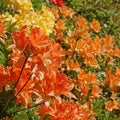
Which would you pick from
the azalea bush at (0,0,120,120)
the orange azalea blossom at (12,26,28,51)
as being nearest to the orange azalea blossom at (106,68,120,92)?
the azalea bush at (0,0,120,120)

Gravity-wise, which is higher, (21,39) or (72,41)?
(21,39)

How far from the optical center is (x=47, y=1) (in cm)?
607

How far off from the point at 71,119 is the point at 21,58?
1.62 ft

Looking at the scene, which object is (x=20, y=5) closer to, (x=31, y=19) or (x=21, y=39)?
(x=31, y=19)

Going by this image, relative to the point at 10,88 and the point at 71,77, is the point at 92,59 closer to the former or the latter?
the point at 71,77

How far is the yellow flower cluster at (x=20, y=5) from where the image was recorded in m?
4.24

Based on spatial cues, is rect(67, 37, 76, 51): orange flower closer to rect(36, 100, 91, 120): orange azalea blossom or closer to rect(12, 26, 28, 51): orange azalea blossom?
rect(36, 100, 91, 120): orange azalea blossom

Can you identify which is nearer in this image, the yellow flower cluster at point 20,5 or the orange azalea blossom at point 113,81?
the yellow flower cluster at point 20,5

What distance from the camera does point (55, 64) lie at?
2654 mm

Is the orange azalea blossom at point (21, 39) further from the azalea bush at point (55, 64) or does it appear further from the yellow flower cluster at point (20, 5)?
the yellow flower cluster at point (20, 5)

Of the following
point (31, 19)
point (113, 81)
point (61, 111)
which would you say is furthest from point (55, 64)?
point (113, 81)

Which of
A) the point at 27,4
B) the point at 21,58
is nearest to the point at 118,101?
the point at 27,4

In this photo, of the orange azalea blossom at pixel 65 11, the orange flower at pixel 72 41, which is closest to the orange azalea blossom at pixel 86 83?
the orange flower at pixel 72 41

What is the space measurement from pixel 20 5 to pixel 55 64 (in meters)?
1.71
